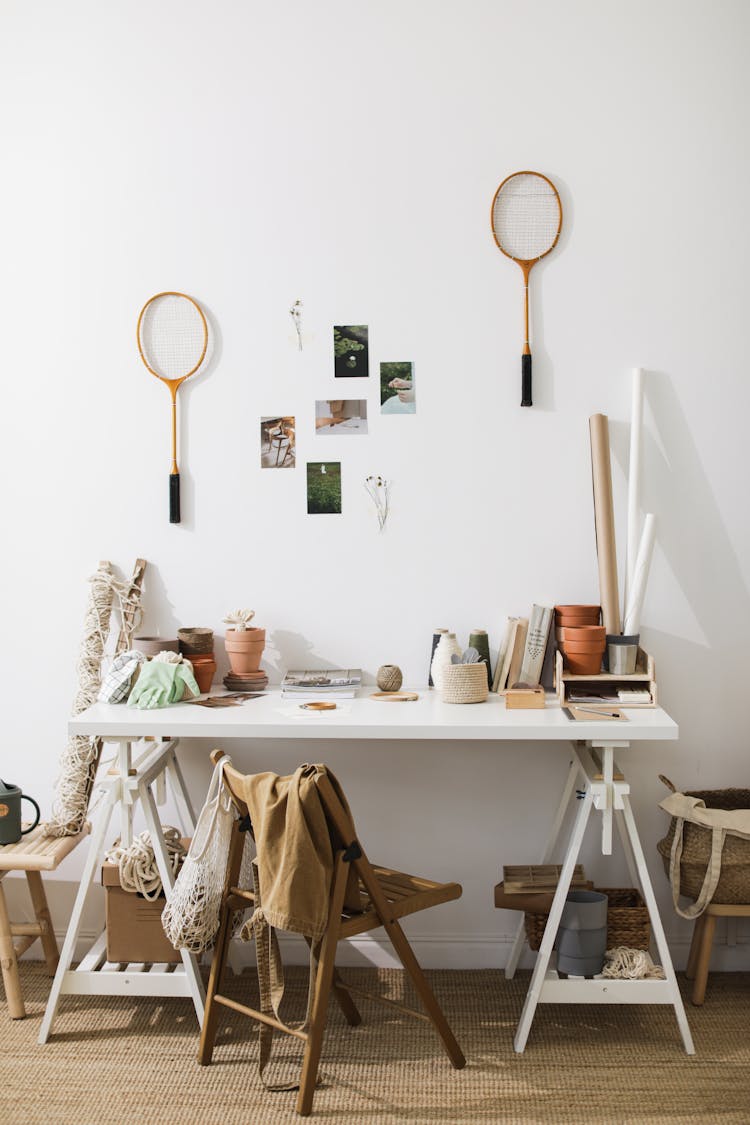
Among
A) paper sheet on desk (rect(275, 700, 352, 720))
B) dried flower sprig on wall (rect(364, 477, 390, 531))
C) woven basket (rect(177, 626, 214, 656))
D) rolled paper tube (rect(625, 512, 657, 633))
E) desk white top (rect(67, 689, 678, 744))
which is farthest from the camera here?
dried flower sprig on wall (rect(364, 477, 390, 531))

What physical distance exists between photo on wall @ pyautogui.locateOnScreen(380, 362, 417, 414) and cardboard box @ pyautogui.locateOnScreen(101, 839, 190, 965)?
1522 millimetres

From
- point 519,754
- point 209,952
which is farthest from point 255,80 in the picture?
point 209,952

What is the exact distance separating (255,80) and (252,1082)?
2.75m

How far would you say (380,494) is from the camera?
296cm

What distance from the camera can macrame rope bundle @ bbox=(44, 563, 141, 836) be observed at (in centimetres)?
289

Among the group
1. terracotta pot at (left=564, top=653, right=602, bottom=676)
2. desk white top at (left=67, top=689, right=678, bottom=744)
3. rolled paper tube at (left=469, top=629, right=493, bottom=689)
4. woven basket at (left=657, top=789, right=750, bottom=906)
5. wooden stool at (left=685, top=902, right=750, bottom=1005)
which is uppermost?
rolled paper tube at (left=469, top=629, right=493, bottom=689)

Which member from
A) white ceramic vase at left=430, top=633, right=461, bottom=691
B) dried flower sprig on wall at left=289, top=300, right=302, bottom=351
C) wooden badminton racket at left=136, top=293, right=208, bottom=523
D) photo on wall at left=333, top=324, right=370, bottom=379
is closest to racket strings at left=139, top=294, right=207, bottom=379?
wooden badminton racket at left=136, top=293, right=208, bottom=523

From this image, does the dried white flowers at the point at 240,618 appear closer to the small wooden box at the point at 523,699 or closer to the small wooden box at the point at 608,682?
the small wooden box at the point at 523,699

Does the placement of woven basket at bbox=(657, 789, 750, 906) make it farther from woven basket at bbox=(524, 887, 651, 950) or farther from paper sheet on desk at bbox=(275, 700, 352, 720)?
paper sheet on desk at bbox=(275, 700, 352, 720)

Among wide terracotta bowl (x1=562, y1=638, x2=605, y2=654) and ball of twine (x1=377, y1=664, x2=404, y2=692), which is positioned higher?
wide terracotta bowl (x1=562, y1=638, x2=605, y2=654)

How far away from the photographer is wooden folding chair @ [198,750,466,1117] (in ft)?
7.29

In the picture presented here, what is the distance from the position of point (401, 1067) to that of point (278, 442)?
173 cm

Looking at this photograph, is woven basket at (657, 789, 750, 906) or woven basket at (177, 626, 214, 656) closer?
woven basket at (657, 789, 750, 906)

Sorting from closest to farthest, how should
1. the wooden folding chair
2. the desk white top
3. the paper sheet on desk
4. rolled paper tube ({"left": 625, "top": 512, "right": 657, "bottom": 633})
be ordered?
the wooden folding chair → the desk white top → the paper sheet on desk → rolled paper tube ({"left": 625, "top": 512, "right": 657, "bottom": 633})
